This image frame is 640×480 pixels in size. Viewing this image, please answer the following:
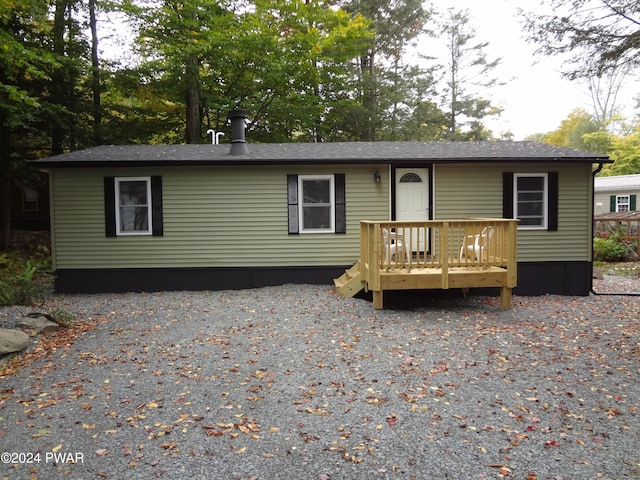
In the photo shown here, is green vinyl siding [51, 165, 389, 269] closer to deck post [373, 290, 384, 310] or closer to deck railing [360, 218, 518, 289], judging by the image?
deck railing [360, 218, 518, 289]

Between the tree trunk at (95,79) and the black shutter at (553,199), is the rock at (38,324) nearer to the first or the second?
the black shutter at (553,199)

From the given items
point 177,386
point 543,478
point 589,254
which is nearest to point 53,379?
point 177,386

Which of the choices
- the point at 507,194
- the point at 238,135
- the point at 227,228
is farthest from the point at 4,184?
the point at 507,194

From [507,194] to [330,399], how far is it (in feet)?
22.7

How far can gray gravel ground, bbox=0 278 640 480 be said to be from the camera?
290cm

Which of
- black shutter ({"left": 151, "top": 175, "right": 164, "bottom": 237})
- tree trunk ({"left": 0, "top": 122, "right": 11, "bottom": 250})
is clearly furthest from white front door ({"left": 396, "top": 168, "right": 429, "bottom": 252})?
tree trunk ({"left": 0, "top": 122, "right": 11, "bottom": 250})

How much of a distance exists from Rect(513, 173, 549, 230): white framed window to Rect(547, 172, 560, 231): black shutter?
3.7 inches

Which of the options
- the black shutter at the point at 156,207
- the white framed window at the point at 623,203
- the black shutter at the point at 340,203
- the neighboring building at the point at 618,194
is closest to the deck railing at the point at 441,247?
the black shutter at the point at 340,203

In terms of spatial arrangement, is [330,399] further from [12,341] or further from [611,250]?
[611,250]

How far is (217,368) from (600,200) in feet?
76.6

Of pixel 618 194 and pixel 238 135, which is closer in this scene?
pixel 238 135

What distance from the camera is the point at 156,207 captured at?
895 centimetres

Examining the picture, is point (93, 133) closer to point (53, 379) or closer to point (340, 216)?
point (340, 216)

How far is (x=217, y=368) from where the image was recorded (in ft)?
14.9
